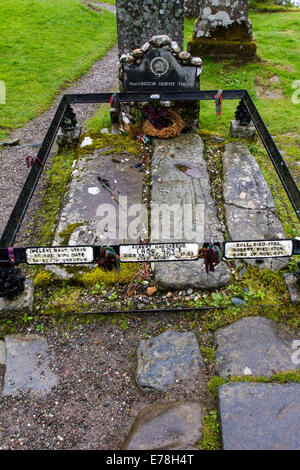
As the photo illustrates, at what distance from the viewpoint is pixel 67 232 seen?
4773mm

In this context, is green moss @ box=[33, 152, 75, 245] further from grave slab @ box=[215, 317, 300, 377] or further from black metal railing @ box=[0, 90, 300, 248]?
grave slab @ box=[215, 317, 300, 377]

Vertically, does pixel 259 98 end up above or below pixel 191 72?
below

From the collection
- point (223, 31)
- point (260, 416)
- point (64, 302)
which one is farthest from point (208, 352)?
point (223, 31)

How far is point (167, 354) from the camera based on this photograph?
3.45m

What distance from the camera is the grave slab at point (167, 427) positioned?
273 cm

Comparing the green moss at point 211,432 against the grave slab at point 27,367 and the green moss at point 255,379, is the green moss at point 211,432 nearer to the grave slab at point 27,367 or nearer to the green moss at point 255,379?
the green moss at point 255,379

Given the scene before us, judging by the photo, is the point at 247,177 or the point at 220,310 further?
the point at 247,177

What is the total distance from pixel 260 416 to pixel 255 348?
2.27ft

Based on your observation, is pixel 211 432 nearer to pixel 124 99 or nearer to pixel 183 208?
pixel 183 208

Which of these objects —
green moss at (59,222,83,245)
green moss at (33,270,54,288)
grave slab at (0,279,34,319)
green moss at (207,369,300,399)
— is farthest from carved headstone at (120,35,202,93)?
green moss at (207,369,300,399)

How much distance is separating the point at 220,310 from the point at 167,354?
0.76 m

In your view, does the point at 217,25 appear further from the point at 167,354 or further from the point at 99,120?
the point at 167,354

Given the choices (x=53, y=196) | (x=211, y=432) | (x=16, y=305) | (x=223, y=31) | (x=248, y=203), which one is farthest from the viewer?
(x=223, y=31)

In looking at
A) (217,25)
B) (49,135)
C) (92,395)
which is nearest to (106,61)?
(217,25)
